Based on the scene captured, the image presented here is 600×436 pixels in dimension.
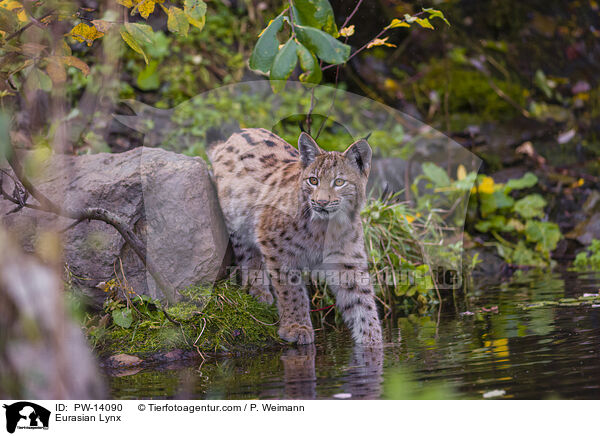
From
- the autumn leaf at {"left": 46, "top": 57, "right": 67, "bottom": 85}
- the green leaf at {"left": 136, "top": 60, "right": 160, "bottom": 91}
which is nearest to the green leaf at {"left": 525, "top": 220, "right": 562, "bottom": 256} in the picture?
the green leaf at {"left": 136, "top": 60, "right": 160, "bottom": 91}

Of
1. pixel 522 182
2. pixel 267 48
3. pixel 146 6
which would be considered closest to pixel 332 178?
pixel 267 48

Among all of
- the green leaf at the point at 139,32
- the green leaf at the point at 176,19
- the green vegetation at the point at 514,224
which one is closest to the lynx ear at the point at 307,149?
the green leaf at the point at 176,19

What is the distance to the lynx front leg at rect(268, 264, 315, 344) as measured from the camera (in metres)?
5.10

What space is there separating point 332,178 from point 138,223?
Result: 1.59m

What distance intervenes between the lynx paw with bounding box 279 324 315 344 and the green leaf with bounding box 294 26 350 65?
87.1 inches

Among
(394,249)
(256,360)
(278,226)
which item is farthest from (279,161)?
(256,360)

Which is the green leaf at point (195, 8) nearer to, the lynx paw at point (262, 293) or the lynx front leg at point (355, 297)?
the lynx front leg at point (355, 297)

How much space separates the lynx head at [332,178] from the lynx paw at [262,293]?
0.90 metres

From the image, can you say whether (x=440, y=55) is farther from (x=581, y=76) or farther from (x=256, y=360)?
(x=256, y=360)

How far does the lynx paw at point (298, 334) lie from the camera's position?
16.5ft

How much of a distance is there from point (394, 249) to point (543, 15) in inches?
320

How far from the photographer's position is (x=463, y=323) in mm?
5352
